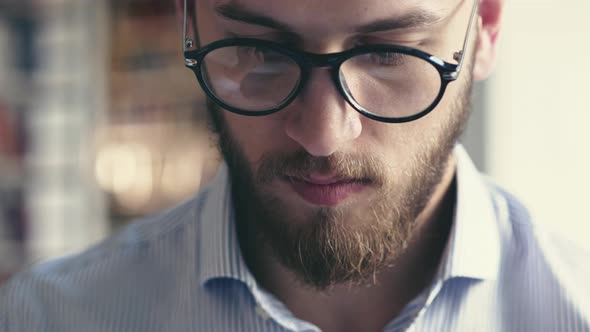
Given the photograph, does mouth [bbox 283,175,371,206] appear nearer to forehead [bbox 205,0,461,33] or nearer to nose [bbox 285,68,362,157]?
nose [bbox 285,68,362,157]

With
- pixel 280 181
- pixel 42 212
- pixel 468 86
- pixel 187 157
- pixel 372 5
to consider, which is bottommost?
pixel 42 212

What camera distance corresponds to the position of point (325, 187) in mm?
957

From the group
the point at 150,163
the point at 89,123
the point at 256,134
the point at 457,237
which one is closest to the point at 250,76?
the point at 256,134

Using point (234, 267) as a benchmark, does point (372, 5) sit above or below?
above

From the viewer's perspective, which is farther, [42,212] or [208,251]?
[42,212]

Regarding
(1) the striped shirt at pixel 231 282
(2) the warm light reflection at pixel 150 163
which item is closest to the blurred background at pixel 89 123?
(2) the warm light reflection at pixel 150 163

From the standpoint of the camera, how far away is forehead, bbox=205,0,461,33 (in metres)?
0.86

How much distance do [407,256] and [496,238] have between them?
6.1 inches

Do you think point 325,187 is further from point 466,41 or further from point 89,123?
point 89,123

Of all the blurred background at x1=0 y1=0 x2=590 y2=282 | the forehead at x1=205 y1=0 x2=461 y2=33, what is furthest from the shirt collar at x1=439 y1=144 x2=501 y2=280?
the blurred background at x1=0 y1=0 x2=590 y2=282

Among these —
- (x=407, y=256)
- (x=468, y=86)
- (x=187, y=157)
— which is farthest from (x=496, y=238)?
(x=187, y=157)

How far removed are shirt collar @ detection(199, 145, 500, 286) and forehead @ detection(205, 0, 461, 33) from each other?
0.37 metres

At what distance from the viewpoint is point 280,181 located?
0.98 metres

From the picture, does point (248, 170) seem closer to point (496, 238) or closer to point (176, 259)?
point (176, 259)
